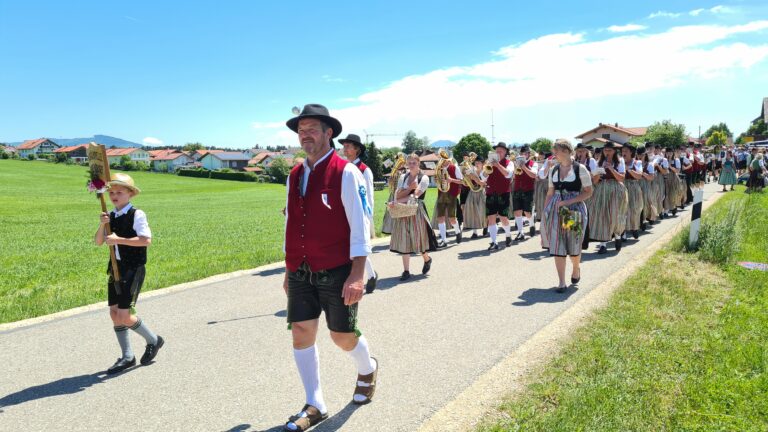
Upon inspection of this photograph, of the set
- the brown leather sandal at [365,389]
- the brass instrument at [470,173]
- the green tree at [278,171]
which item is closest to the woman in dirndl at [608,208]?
the brass instrument at [470,173]

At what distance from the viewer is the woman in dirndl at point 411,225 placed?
7.81 m

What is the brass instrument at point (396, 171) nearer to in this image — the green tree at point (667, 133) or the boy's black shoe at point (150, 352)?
the boy's black shoe at point (150, 352)

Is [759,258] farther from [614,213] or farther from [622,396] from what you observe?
[622,396]

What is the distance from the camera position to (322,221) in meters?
3.36

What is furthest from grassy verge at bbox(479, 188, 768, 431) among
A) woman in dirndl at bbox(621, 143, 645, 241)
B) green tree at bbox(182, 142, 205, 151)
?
green tree at bbox(182, 142, 205, 151)

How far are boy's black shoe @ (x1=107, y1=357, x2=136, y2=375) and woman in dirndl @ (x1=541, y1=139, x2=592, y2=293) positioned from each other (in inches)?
201

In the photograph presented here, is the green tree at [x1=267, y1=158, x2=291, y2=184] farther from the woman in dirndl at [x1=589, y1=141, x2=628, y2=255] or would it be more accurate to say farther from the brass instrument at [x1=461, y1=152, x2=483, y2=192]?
the woman in dirndl at [x1=589, y1=141, x2=628, y2=255]

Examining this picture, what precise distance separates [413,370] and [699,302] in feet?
11.9

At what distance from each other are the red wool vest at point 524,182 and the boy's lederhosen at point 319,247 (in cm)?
957

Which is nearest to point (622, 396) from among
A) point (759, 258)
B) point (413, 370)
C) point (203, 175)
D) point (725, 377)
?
point (725, 377)

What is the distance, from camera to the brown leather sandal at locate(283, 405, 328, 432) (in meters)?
3.38

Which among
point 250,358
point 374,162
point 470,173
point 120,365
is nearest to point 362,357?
point 250,358

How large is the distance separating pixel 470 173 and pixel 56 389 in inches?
352

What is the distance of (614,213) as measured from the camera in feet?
31.7
